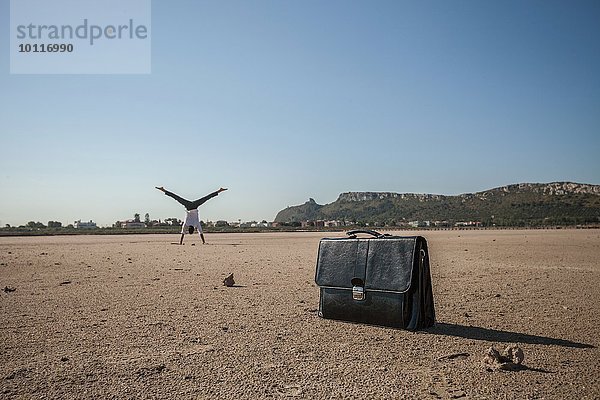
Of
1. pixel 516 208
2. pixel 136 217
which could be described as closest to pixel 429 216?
pixel 516 208

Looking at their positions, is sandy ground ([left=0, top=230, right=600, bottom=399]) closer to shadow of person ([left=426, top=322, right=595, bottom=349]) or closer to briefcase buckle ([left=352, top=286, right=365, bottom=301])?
shadow of person ([left=426, top=322, right=595, bottom=349])

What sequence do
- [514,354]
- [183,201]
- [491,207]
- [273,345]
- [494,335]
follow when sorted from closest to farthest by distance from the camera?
1. [514,354]
2. [273,345]
3. [494,335]
4. [183,201]
5. [491,207]

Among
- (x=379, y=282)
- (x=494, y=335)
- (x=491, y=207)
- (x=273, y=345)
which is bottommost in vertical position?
(x=494, y=335)

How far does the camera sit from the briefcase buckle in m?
5.79

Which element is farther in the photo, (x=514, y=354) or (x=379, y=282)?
(x=379, y=282)

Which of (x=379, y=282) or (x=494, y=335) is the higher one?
(x=379, y=282)

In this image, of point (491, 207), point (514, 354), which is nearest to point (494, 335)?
point (514, 354)

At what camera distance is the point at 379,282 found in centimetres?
563

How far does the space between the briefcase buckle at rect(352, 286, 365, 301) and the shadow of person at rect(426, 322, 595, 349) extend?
90 cm

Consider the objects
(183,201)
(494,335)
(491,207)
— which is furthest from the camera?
(491,207)

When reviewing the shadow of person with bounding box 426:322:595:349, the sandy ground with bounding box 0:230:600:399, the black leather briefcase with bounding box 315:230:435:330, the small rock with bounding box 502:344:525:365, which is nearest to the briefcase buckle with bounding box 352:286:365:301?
the black leather briefcase with bounding box 315:230:435:330

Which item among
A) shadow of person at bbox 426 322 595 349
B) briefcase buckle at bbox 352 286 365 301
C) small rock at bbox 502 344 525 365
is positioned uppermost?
briefcase buckle at bbox 352 286 365 301

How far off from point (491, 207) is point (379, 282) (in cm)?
12892

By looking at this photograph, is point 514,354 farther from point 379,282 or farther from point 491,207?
point 491,207
